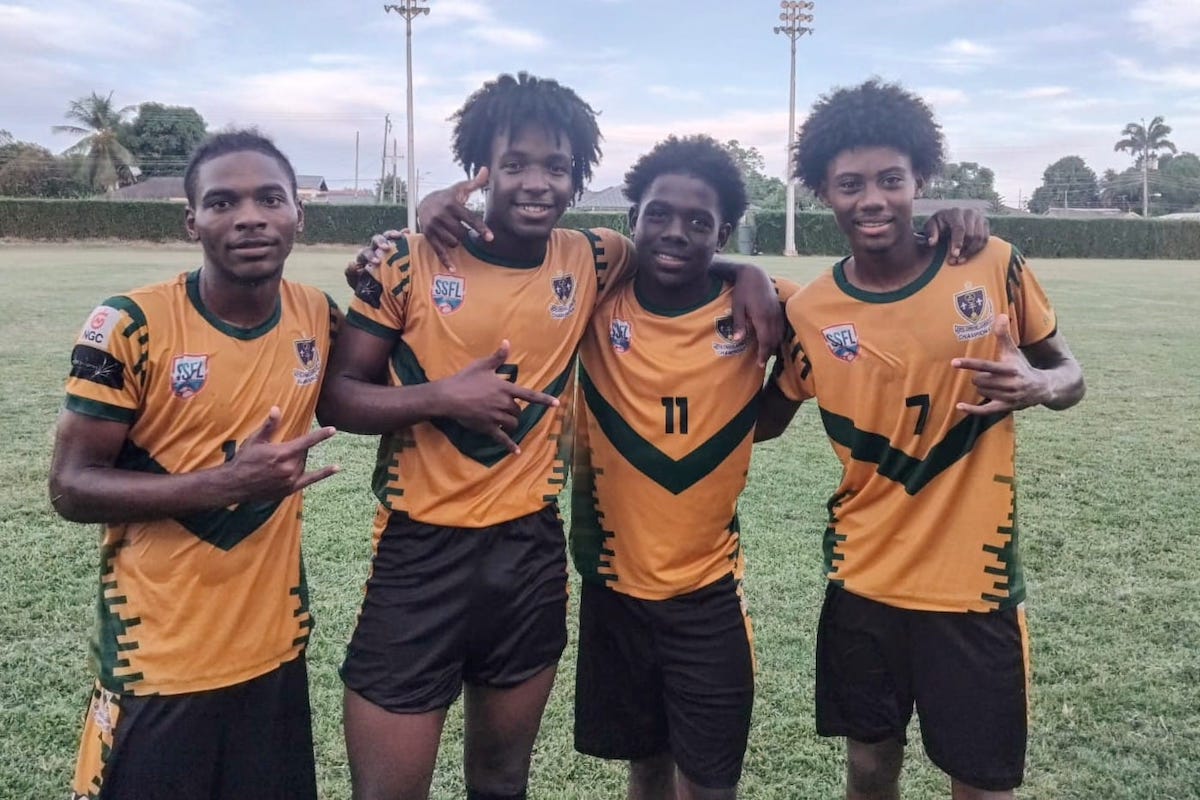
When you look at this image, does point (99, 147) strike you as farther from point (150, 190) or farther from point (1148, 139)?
point (1148, 139)

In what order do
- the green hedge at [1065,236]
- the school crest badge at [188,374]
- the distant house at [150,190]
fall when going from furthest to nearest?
the distant house at [150,190]
the green hedge at [1065,236]
the school crest badge at [188,374]

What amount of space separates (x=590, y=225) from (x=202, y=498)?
38.7 meters

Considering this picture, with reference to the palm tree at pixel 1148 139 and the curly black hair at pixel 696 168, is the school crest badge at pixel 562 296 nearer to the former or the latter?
the curly black hair at pixel 696 168

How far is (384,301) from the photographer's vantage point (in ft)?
8.63

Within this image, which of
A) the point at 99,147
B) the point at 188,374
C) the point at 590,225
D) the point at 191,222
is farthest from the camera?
the point at 99,147

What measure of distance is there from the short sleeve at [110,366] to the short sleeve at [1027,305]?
7.56 ft

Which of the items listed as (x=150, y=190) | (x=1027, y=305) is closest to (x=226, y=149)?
(x=1027, y=305)

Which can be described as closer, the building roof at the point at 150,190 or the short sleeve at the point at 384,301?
the short sleeve at the point at 384,301

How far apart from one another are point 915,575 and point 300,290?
1.89m

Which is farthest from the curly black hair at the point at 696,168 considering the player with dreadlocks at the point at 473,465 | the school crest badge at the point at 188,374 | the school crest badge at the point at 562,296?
the school crest badge at the point at 188,374

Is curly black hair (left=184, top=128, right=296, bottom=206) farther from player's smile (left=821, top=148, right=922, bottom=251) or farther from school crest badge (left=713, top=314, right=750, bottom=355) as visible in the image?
player's smile (left=821, top=148, right=922, bottom=251)

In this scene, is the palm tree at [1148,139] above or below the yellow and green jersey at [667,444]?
above

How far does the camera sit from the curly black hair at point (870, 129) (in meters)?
2.80

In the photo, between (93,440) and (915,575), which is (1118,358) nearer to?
(915,575)
